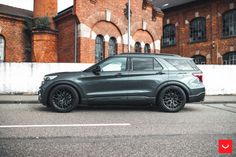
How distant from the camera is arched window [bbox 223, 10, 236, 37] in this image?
78.6 ft

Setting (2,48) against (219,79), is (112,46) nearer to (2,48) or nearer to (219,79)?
(219,79)

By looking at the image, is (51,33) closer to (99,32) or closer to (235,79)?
(99,32)

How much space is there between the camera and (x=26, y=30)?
20547 mm

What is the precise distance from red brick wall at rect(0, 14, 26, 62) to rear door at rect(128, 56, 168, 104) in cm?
1452

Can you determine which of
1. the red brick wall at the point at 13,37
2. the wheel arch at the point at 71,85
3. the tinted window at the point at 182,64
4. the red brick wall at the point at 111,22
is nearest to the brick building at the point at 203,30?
the red brick wall at the point at 111,22

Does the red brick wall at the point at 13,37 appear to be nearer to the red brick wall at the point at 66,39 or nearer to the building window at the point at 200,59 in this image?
the red brick wall at the point at 66,39

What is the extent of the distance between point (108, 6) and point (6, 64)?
29.5 feet

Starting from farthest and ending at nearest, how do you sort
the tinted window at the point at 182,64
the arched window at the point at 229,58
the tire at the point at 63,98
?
the arched window at the point at 229,58 < the tinted window at the point at 182,64 < the tire at the point at 63,98

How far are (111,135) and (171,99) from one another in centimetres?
370

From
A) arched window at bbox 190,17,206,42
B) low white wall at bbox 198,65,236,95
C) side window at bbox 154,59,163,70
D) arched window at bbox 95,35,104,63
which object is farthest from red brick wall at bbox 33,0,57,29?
arched window at bbox 190,17,206,42

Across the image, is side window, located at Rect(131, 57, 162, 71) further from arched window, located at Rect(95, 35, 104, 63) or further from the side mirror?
arched window, located at Rect(95, 35, 104, 63)

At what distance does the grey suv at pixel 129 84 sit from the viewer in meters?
7.68

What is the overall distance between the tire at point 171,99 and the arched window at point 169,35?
2177 cm

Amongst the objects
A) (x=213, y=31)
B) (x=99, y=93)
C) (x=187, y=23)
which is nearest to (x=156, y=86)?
(x=99, y=93)
